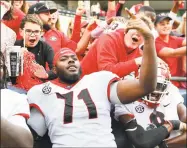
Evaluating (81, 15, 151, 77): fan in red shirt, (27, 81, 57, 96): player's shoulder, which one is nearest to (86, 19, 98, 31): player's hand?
(81, 15, 151, 77): fan in red shirt

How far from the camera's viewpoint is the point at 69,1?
19922 millimetres

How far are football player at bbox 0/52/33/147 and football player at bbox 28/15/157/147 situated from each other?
13.7 inches

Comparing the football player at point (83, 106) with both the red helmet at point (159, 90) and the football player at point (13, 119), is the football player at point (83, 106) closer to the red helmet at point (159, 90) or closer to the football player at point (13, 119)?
the football player at point (13, 119)

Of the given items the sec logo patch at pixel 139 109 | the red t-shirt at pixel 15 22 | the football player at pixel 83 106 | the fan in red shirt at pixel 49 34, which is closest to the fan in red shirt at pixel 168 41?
the fan in red shirt at pixel 49 34

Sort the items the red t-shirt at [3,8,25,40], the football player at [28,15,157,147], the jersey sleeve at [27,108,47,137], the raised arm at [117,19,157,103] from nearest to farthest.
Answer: the raised arm at [117,19,157,103]
the football player at [28,15,157,147]
the jersey sleeve at [27,108,47,137]
the red t-shirt at [3,8,25,40]

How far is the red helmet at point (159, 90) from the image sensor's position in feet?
10.4

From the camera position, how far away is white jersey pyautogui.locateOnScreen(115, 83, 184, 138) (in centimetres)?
311

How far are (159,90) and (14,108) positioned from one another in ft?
3.92

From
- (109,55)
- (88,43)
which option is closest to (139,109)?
(109,55)

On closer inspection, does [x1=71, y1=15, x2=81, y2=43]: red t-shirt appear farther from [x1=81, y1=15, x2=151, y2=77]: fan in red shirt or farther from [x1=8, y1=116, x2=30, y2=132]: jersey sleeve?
[x1=8, y1=116, x2=30, y2=132]: jersey sleeve

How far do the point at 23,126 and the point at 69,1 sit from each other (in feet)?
59.1

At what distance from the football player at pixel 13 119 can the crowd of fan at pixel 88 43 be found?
0.40 m

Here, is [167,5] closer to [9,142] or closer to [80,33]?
[80,33]

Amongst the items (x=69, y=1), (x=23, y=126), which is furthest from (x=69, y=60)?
(x=69, y=1)
